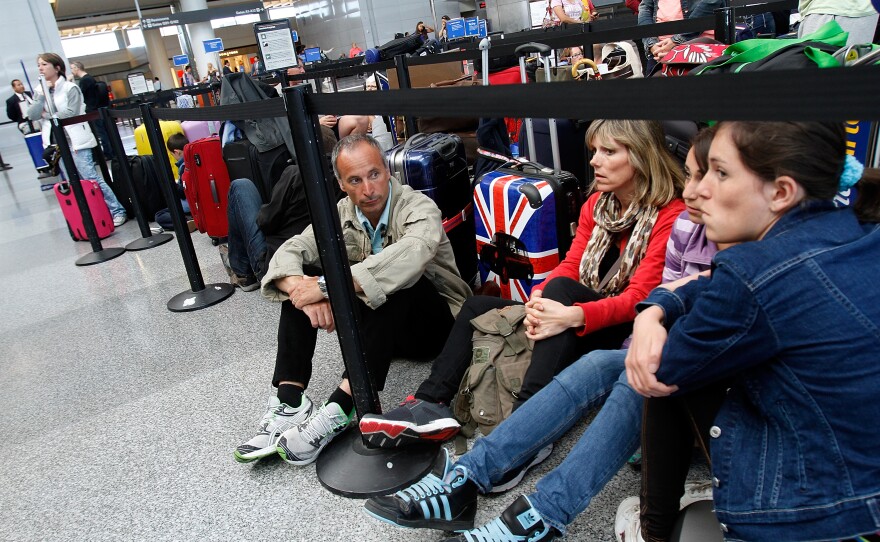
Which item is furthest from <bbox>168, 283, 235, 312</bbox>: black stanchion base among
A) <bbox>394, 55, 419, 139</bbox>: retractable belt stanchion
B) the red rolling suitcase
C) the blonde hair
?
the blonde hair

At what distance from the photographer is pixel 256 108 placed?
6.13 feet

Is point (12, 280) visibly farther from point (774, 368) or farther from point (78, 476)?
point (774, 368)

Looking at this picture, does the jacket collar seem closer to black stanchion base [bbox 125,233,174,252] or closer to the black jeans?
the black jeans

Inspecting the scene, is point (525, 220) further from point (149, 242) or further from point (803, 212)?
point (149, 242)

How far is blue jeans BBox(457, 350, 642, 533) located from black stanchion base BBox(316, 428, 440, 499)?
1.16 ft

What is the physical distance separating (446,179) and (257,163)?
1.45 meters

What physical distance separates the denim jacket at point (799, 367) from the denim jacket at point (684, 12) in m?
2.78

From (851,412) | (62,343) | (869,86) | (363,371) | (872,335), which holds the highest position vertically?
(869,86)

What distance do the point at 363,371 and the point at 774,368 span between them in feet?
3.86

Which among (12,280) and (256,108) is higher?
(256,108)

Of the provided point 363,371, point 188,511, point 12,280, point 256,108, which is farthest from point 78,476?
point 12,280

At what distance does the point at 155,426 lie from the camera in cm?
245

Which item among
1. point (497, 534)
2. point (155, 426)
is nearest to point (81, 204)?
point (155, 426)

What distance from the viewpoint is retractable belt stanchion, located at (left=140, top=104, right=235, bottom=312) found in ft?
11.7
